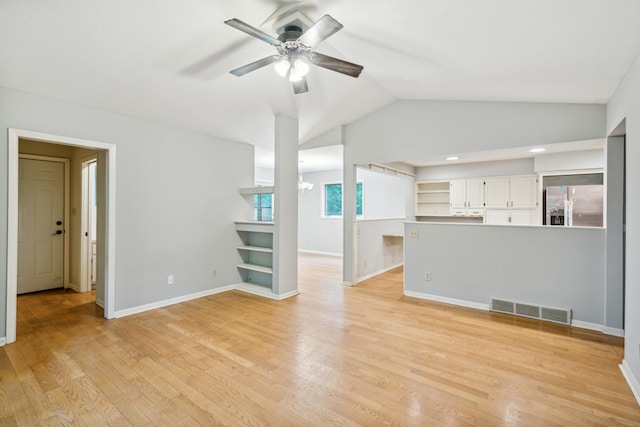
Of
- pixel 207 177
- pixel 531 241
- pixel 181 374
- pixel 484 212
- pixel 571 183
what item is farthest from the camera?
pixel 484 212

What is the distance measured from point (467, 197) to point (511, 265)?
3.14m

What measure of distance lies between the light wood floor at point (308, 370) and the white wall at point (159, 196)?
58 centimetres

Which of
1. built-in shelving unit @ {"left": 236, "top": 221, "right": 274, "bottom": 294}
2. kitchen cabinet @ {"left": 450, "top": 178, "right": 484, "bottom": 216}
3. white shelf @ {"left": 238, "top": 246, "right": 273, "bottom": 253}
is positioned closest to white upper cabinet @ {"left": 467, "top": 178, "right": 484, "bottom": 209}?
kitchen cabinet @ {"left": 450, "top": 178, "right": 484, "bottom": 216}

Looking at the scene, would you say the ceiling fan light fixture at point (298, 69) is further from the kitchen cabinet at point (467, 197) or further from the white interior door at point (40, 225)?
the kitchen cabinet at point (467, 197)

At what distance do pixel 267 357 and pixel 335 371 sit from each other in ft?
2.07

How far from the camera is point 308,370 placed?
2.50 meters

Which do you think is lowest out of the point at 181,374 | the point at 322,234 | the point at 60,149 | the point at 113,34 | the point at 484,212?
the point at 181,374

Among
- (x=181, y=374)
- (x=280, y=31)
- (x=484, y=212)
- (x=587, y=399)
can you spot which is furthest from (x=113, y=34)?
(x=484, y=212)

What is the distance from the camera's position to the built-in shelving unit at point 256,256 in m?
4.81

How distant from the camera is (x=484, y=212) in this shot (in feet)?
21.6

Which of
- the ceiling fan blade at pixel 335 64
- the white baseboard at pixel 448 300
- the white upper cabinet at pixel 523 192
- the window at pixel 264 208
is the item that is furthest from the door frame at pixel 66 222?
Result: the white upper cabinet at pixel 523 192

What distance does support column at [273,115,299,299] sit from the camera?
4508mm

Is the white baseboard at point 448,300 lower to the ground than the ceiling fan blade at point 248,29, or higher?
lower

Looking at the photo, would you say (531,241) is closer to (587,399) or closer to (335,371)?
(587,399)
